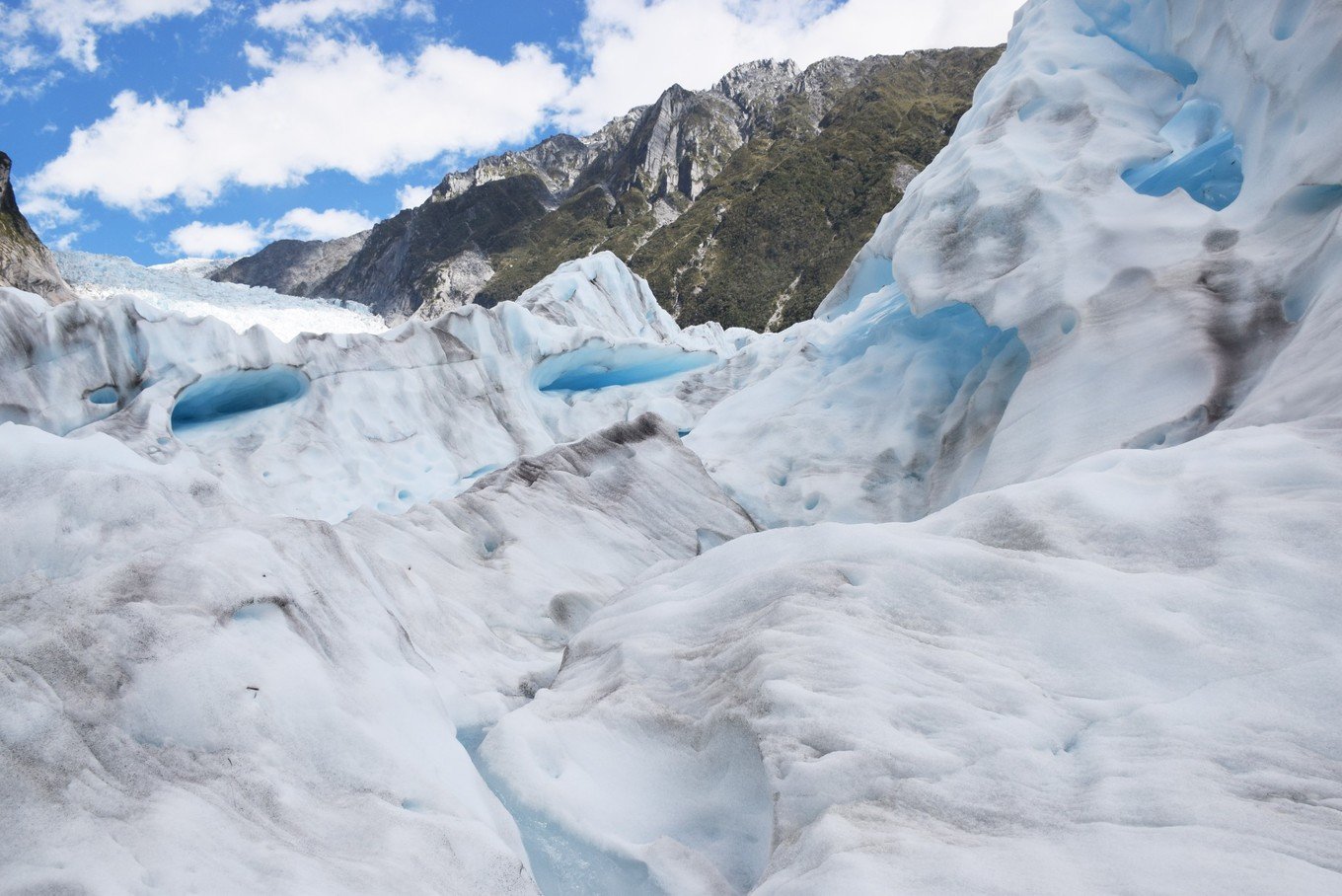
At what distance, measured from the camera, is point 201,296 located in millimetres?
39344

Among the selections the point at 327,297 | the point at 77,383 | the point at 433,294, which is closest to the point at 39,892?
the point at 77,383

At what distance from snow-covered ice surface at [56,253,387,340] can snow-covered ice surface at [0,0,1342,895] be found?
104ft

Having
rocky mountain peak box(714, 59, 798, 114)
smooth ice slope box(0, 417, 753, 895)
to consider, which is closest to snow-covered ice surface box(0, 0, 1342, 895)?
smooth ice slope box(0, 417, 753, 895)

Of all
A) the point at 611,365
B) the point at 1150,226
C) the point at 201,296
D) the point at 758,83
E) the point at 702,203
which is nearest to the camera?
the point at 1150,226

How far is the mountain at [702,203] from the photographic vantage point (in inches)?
2377

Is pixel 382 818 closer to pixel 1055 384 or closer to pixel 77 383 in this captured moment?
pixel 1055 384

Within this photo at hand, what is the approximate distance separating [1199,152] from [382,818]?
31.2 ft

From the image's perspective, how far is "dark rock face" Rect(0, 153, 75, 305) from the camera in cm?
2662

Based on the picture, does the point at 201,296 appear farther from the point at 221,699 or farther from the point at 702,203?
the point at 702,203

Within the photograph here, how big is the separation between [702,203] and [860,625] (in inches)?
2838

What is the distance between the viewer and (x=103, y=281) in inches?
1554

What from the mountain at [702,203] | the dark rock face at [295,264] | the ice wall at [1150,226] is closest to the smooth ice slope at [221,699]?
the ice wall at [1150,226]

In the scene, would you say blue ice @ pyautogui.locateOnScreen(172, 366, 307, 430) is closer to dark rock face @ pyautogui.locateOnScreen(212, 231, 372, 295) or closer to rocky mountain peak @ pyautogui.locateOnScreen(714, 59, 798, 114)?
dark rock face @ pyautogui.locateOnScreen(212, 231, 372, 295)

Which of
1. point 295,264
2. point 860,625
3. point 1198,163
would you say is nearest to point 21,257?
point 1198,163
